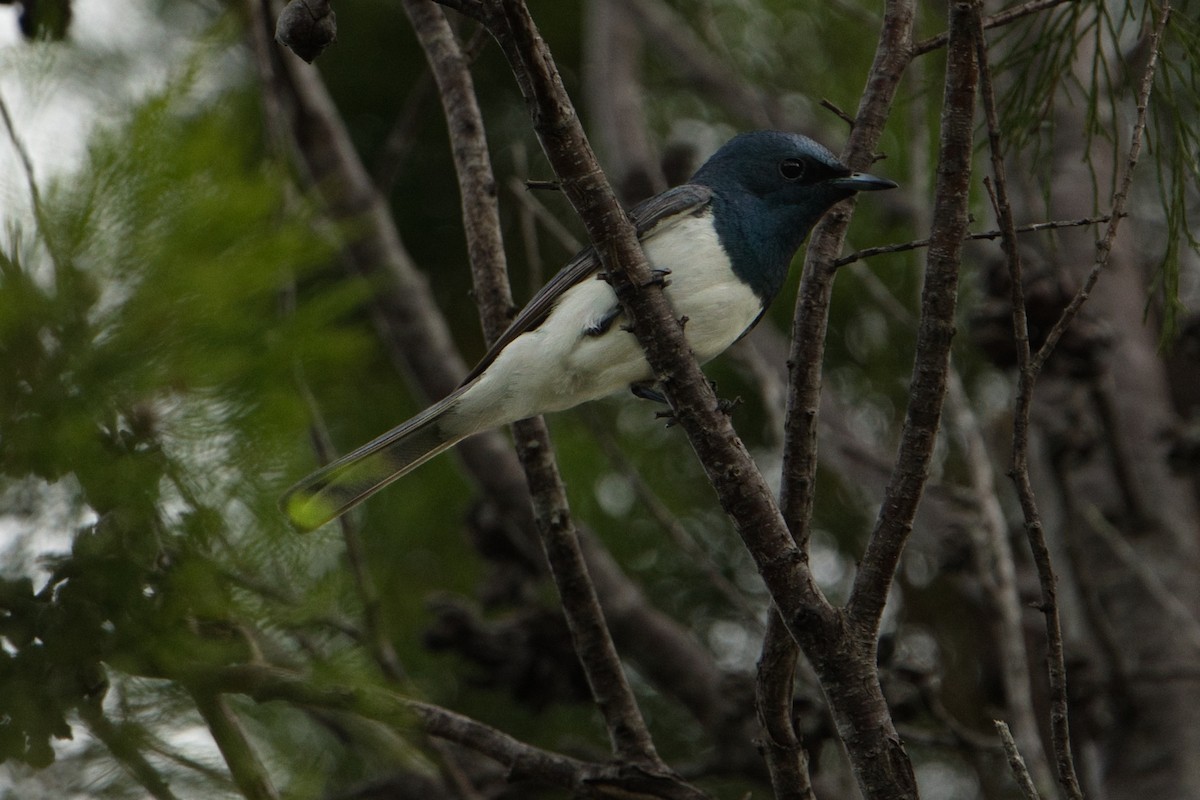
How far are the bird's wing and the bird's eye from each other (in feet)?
0.73

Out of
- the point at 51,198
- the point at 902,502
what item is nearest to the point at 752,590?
the point at 902,502

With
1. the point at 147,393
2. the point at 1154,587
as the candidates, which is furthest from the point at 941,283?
the point at 1154,587

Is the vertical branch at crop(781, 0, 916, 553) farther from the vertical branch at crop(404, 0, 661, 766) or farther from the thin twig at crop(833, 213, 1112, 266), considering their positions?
the vertical branch at crop(404, 0, 661, 766)

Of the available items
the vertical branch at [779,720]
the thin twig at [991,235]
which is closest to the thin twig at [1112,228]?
the thin twig at [991,235]

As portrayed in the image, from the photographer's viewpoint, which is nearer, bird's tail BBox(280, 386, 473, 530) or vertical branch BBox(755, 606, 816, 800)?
vertical branch BBox(755, 606, 816, 800)

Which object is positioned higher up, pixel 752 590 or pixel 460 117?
pixel 460 117

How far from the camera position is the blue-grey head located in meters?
3.67

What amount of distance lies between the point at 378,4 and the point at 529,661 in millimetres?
3333

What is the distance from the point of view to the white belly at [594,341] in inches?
139

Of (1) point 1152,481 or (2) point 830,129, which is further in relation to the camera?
(2) point 830,129

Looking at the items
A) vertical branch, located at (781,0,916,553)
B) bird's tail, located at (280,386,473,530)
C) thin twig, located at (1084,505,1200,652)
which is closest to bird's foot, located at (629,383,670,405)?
bird's tail, located at (280,386,473,530)

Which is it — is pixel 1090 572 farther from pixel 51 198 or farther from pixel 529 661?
pixel 51 198

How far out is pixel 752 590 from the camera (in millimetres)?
5801

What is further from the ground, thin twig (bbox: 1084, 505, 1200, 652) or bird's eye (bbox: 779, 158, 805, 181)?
bird's eye (bbox: 779, 158, 805, 181)
